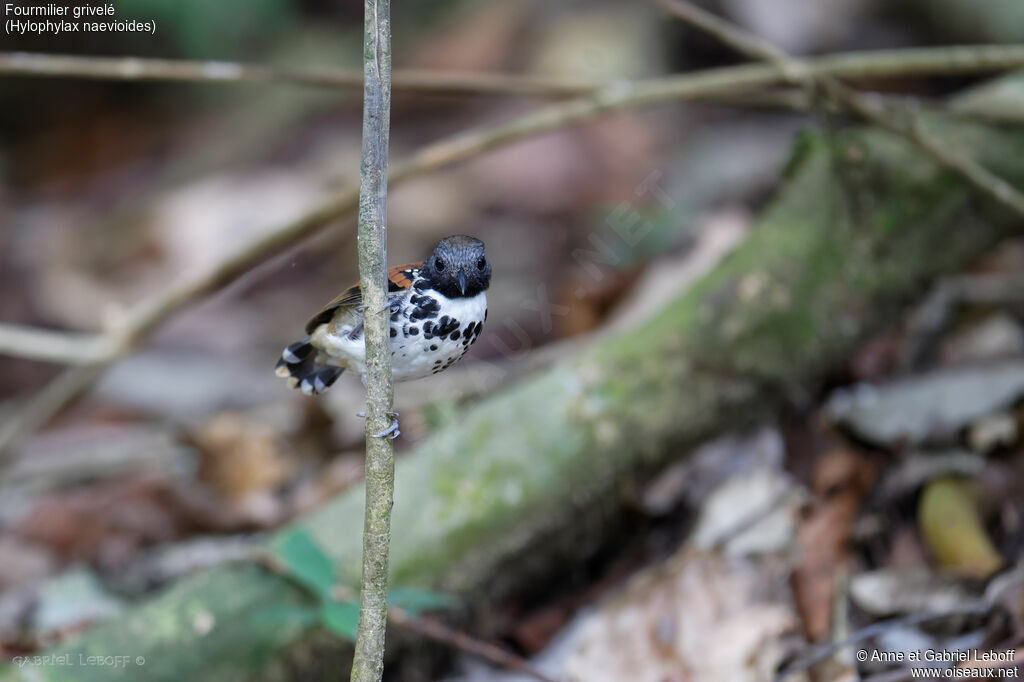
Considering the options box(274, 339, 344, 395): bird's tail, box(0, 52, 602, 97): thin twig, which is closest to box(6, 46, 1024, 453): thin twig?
box(0, 52, 602, 97): thin twig

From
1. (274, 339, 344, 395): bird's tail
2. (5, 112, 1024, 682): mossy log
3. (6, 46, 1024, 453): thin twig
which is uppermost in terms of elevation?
(6, 46, 1024, 453): thin twig

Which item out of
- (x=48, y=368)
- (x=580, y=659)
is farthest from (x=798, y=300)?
(x=48, y=368)

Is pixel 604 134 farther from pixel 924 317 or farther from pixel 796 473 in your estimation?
pixel 796 473

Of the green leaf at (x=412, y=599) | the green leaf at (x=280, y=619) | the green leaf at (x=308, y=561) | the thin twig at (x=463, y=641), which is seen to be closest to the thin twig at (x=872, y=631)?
the thin twig at (x=463, y=641)

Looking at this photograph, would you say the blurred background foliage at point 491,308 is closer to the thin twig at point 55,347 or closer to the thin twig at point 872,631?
the thin twig at point 872,631

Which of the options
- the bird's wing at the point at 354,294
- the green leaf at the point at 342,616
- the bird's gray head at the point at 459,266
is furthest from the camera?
the green leaf at the point at 342,616

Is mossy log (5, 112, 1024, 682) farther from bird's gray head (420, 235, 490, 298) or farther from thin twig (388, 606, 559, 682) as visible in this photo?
bird's gray head (420, 235, 490, 298)
